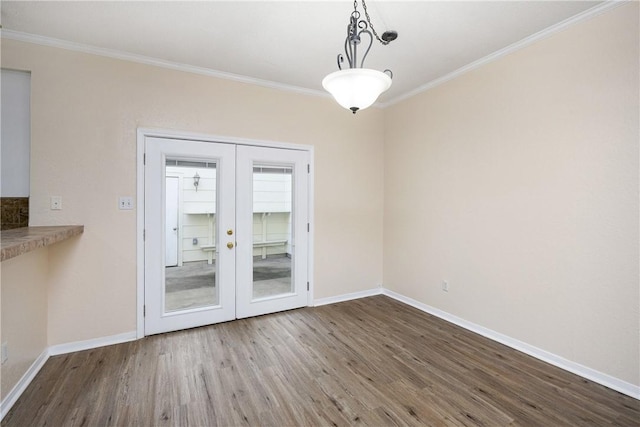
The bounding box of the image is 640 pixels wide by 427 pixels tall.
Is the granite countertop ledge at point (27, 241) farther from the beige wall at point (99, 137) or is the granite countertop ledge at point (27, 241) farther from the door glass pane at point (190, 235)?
the door glass pane at point (190, 235)

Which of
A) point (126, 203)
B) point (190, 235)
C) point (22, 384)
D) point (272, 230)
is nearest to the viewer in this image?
point (22, 384)

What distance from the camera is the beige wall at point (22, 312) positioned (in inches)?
77.6

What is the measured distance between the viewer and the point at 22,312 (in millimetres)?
2209

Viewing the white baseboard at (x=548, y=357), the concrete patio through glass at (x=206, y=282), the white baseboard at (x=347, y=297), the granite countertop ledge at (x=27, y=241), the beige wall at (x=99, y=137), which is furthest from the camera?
the white baseboard at (x=347, y=297)

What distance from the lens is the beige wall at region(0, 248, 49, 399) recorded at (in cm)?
197

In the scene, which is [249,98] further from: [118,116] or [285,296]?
[285,296]

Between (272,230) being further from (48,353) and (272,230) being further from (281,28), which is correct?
(48,353)

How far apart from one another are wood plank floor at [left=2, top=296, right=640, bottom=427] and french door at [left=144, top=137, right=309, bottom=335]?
0.36 metres

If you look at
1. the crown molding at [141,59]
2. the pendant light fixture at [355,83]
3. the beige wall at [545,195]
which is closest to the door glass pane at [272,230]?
the crown molding at [141,59]

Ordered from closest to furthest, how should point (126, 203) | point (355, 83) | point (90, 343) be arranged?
point (355, 83)
point (90, 343)
point (126, 203)

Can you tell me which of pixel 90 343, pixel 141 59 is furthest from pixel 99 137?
pixel 90 343

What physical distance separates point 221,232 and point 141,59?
1901 millimetres

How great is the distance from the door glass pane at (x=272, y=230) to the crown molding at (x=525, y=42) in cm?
201

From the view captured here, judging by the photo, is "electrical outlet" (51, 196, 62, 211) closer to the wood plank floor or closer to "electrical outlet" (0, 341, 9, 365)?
"electrical outlet" (0, 341, 9, 365)
